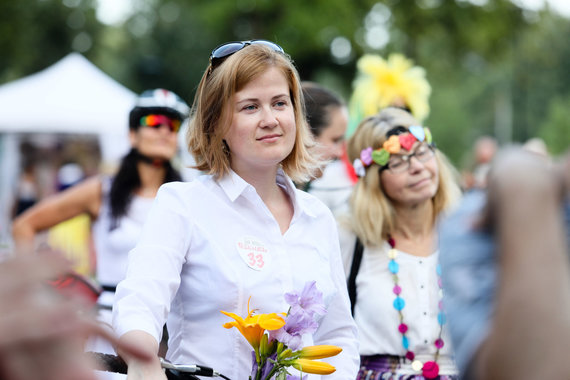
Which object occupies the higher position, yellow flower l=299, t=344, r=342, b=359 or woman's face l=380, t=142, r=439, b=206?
woman's face l=380, t=142, r=439, b=206

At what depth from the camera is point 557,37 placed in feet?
184

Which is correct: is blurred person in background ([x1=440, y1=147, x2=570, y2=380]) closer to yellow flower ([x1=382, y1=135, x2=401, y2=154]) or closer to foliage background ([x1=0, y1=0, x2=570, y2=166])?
yellow flower ([x1=382, y1=135, x2=401, y2=154])

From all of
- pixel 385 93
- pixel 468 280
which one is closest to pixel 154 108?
pixel 385 93

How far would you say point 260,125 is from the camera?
8.08 feet

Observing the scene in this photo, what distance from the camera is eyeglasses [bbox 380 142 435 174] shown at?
3.55 meters

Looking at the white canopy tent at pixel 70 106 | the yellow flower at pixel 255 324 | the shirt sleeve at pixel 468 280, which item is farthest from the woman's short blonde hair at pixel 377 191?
the white canopy tent at pixel 70 106

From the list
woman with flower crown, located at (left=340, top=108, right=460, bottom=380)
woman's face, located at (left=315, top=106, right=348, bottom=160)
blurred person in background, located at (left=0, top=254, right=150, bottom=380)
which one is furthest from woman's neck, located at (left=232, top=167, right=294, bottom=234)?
woman's face, located at (left=315, top=106, right=348, bottom=160)

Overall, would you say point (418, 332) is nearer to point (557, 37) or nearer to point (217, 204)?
point (217, 204)

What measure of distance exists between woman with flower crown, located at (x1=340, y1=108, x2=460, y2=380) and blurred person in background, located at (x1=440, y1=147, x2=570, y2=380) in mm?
2083

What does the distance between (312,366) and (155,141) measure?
3.31 m

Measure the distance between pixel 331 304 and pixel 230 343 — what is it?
449 mm

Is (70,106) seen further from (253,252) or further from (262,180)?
(253,252)

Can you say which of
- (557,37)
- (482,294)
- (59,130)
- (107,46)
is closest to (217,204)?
(482,294)

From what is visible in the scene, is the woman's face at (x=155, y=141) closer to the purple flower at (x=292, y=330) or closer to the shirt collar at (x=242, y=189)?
the shirt collar at (x=242, y=189)
